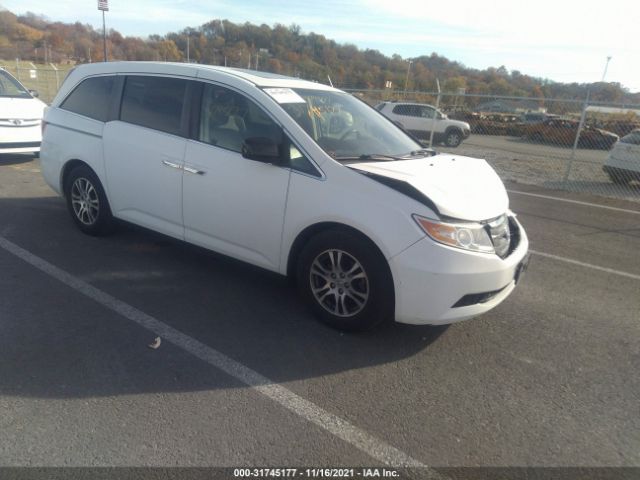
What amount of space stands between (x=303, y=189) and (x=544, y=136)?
76.4 ft

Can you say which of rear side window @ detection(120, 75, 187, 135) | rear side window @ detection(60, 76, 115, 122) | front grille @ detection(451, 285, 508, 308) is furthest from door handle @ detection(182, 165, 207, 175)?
front grille @ detection(451, 285, 508, 308)

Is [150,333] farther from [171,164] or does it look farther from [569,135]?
[569,135]

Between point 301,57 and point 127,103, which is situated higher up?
point 301,57

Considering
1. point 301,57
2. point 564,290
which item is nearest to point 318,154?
point 564,290

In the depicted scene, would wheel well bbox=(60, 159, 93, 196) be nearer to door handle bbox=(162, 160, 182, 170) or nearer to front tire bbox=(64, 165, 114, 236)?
front tire bbox=(64, 165, 114, 236)

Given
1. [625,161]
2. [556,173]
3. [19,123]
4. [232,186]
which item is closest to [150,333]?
[232,186]

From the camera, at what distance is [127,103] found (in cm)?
481

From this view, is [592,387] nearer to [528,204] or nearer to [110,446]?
[110,446]

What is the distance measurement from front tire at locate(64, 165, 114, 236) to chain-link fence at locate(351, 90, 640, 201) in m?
8.98

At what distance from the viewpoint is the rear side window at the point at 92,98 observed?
5.00 metres

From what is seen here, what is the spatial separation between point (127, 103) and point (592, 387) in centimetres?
460

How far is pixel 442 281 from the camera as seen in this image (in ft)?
10.3

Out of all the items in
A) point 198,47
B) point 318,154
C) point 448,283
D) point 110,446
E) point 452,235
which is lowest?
point 110,446

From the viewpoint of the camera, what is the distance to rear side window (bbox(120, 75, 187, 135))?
4.37 metres
